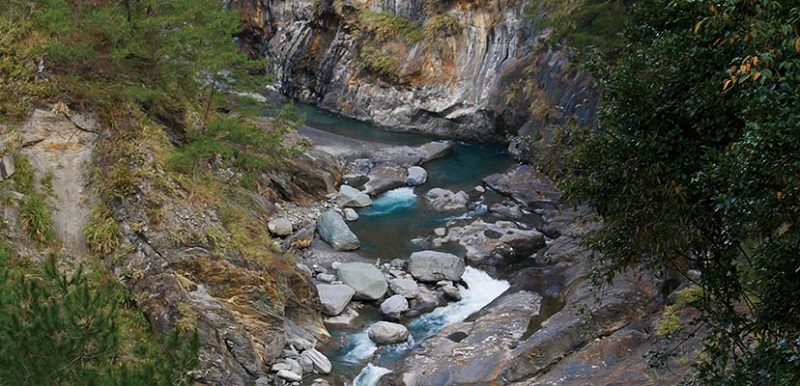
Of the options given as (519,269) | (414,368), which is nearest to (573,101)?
(519,269)

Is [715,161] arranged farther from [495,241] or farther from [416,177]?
[416,177]

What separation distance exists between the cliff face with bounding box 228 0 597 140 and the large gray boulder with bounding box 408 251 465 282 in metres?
10.2

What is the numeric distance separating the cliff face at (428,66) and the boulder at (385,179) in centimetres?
573

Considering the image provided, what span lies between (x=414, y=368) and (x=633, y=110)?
26.2 ft

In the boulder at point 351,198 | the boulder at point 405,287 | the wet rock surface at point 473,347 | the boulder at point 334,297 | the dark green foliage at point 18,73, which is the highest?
the dark green foliage at point 18,73

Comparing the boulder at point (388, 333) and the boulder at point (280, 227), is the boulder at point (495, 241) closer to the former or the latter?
the boulder at point (280, 227)

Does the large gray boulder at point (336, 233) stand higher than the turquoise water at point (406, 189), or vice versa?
the large gray boulder at point (336, 233)

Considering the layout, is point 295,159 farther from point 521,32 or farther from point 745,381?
point 745,381

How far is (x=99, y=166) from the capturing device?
13.9 metres

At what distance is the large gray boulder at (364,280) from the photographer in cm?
1600

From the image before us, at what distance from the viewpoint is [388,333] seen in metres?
14.2

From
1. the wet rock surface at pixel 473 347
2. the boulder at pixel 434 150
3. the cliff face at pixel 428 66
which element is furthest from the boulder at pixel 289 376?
the cliff face at pixel 428 66

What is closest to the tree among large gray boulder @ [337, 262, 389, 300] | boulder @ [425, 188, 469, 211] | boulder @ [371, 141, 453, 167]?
large gray boulder @ [337, 262, 389, 300]

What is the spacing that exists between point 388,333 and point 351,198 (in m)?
8.49
